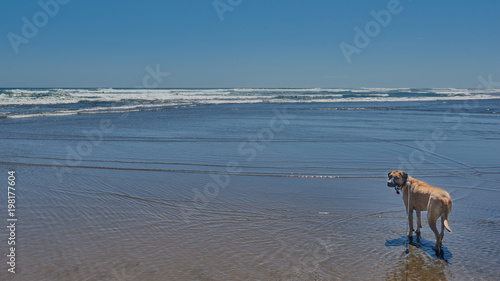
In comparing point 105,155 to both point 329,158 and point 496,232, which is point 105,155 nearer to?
point 329,158

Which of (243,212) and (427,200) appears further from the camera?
(243,212)

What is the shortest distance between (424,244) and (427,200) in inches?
28.1

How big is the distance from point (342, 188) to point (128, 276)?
5.78 meters

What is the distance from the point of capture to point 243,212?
7.37 meters

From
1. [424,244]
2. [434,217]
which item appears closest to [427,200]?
[434,217]

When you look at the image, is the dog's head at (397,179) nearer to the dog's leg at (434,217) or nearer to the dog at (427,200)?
the dog at (427,200)

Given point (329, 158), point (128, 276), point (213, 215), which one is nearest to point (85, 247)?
point (128, 276)

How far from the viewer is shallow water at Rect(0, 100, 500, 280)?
5.16 meters

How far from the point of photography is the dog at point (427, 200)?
5.61 meters

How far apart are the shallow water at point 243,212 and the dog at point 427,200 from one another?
355mm

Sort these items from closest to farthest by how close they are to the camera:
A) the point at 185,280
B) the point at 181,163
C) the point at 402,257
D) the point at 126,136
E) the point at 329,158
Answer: the point at 185,280 < the point at 402,257 < the point at 181,163 < the point at 329,158 < the point at 126,136

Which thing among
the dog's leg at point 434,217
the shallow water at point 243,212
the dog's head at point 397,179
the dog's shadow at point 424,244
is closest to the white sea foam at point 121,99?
the shallow water at point 243,212

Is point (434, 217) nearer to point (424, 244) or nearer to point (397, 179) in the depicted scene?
point (424, 244)

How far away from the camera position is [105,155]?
13156 millimetres
